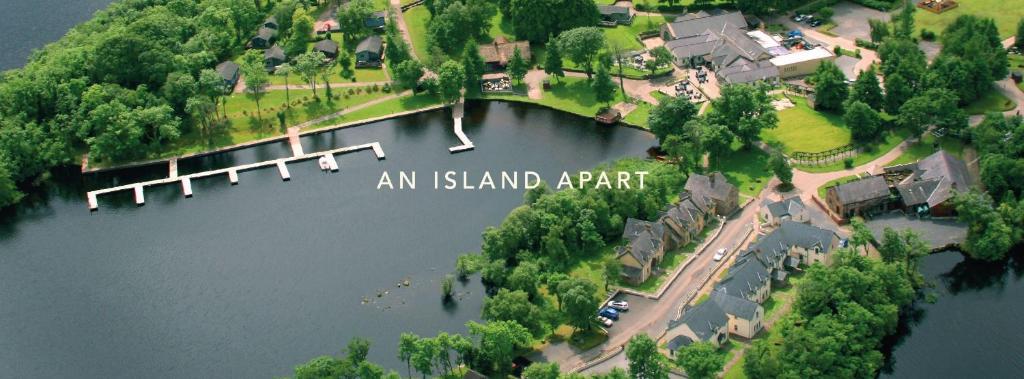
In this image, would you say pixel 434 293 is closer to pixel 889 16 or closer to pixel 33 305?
pixel 33 305

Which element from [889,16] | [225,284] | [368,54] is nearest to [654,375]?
[225,284]

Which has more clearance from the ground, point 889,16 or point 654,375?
point 889,16

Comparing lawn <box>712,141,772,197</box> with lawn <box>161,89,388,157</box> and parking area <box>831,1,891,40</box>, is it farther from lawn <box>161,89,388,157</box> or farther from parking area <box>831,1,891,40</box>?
lawn <box>161,89,388,157</box>

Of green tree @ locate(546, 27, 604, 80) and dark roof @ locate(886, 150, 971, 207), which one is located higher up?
green tree @ locate(546, 27, 604, 80)

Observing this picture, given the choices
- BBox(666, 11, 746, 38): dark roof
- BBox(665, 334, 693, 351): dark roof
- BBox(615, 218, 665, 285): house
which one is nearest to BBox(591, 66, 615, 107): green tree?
BBox(666, 11, 746, 38): dark roof

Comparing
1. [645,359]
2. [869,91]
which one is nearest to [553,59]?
[869,91]
